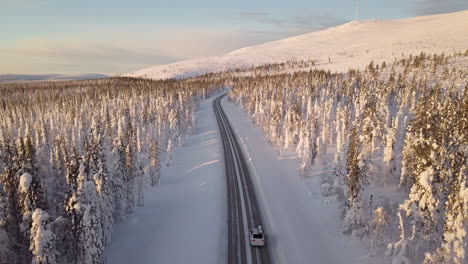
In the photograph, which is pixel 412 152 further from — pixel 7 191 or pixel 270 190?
pixel 7 191

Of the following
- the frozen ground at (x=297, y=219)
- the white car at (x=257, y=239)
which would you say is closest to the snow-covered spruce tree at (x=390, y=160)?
the frozen ground at (x=297, y=219)

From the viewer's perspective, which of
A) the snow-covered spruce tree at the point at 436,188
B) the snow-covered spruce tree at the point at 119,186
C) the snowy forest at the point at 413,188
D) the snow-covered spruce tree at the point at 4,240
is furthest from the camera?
the snow-covered spruce tree at the point at 119,186

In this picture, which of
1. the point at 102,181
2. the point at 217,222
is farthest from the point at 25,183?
the point at 217,222

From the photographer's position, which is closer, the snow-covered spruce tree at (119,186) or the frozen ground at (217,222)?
the frozen ground at (217,222)

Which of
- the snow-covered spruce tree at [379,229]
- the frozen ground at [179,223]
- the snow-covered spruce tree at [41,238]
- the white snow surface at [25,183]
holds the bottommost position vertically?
the frozen ground at [179,223]

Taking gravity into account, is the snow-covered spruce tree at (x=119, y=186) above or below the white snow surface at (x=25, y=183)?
below

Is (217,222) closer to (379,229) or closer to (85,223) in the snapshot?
(85,223)

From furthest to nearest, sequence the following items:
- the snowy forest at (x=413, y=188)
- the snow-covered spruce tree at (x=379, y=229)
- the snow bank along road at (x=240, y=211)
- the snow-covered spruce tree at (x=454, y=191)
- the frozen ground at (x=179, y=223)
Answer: the frozen ground at (x=179, y=223)
the snow bank along road at (x=240, y=211)
the snow-covered spruce tree at (x=379, y=229)
the snowy forest at (x=413, y=188)
the snow-covered spruce tree at (x=454, y=191)

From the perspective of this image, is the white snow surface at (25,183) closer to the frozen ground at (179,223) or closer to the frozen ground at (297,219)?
the frozen ground at (179,223)
